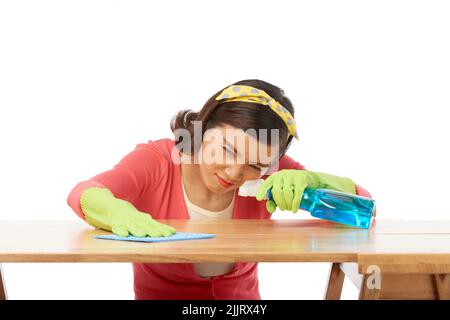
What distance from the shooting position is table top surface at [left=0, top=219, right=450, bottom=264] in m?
1.35

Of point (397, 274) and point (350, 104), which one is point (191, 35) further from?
point (397, 274)

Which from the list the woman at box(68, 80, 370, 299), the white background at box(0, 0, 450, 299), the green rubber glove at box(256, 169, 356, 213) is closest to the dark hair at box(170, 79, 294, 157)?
the woman at box(68, 80, 370, 299)

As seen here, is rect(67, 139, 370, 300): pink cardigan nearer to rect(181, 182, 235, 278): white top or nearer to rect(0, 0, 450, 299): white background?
rect(181, 182, 235, 278): white top

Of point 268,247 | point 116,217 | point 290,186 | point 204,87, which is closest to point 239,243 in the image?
point 268,247

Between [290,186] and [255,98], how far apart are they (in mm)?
271

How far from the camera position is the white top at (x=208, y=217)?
6.82 feet

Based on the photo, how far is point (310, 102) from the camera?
306 cm

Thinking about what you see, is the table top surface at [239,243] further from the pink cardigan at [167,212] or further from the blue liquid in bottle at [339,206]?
the pink cardigan at [167,212]

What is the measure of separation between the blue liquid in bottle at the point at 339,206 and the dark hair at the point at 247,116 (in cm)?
19

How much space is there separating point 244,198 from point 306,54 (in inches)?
43.1

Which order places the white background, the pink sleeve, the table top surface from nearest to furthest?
the table top surface, the pink sleeve, the white background

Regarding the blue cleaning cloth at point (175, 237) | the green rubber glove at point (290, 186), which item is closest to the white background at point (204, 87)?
the green rubber glove at point (290, 186)

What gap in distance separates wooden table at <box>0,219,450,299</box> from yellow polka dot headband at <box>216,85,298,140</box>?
0.32 meters
